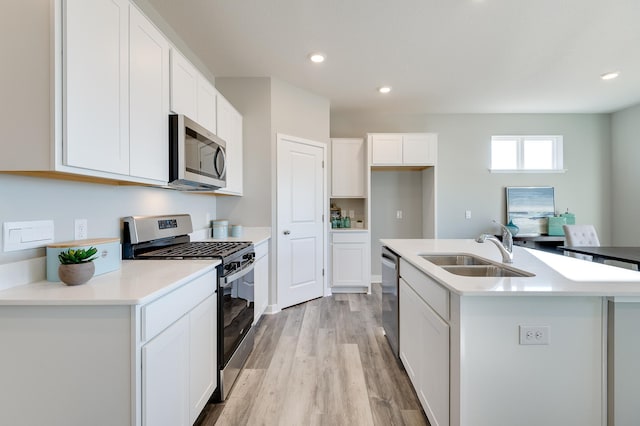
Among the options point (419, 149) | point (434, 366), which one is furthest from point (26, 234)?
point (419, 149)

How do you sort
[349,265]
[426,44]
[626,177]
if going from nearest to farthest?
[426,44]
[349,265]
[626,177]

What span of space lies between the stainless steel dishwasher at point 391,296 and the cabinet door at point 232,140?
1.63 m

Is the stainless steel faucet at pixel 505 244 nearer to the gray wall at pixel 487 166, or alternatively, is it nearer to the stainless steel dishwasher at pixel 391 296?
the stainless steel dishwasher at pixel 391 296

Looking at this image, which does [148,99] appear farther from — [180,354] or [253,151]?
[253,151]

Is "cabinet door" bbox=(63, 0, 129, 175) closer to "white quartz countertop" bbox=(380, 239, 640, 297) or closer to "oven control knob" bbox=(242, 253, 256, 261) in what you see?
"oven control knob" bbox=(242, 253, 256, 261)

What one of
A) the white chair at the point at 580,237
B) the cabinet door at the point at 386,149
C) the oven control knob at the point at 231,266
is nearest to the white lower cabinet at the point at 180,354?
the oven control knob at the point at 231,266

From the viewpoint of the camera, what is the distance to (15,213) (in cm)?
121

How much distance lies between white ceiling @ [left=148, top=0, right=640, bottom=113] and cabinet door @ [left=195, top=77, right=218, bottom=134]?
0.51m

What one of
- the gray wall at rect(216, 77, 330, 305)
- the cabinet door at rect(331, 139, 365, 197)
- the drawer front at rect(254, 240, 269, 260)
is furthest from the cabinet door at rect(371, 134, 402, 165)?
the drawer front at rect(254, 240, 269, 260)

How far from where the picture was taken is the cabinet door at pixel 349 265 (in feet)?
13.4

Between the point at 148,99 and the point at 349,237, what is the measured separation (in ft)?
9.81

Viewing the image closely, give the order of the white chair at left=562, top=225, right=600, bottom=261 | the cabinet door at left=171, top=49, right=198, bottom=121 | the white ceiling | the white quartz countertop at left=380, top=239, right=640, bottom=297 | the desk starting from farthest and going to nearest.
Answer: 1. the white chair at left=562, top=225, right=600, bottom=261
2. the desk
3. the white ceiling
4. the cabinet door at left=171, top=49, right=198, bottom=121
5. the white quartz countertop at left=380, top=239, right=640, bottom=297

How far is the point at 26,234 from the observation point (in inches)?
48.6

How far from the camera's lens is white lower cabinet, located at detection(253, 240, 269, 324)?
2705mm
